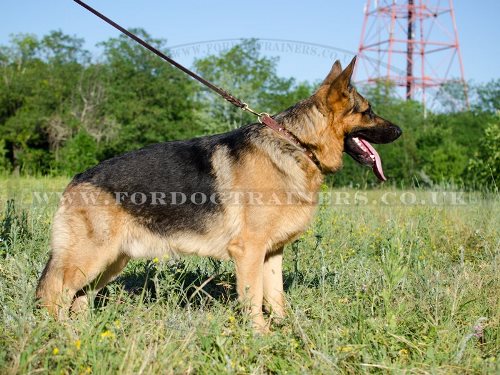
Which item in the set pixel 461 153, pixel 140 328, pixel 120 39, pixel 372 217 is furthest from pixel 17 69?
pixel 140 328

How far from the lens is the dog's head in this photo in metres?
4.27

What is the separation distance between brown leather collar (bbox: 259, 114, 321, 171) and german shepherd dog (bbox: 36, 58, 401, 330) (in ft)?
0.10

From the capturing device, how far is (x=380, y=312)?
3484 millimetres

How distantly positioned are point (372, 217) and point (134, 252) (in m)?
4.56

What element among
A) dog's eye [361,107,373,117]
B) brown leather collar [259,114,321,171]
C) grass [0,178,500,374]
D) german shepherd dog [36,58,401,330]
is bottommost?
grass [0,178,500,374]

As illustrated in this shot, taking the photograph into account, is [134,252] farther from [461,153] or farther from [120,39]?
[120,39]

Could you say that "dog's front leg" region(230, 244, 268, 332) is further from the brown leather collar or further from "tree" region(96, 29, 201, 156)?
"tree" region(96, 29, 201, 156)

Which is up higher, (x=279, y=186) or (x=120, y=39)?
(x=120, y=39)

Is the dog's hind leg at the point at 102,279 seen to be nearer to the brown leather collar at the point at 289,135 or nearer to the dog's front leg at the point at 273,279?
the dog's front leg at the point at 273,279

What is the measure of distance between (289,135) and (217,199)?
0.83m

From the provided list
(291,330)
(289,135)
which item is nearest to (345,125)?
(289,135)

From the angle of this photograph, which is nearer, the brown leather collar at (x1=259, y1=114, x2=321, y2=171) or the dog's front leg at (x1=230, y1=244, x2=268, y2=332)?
the dog's front leg at (x1=230, y1=244, x2=268, y2=332)

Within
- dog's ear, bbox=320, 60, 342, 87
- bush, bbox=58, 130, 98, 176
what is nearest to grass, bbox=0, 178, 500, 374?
dog's ear, bbox=320, 60, 342, 87

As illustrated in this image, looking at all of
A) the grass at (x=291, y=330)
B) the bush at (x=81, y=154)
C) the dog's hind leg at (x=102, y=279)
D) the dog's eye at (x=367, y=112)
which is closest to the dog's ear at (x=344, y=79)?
the dog's eye at (x=367, y=112)
